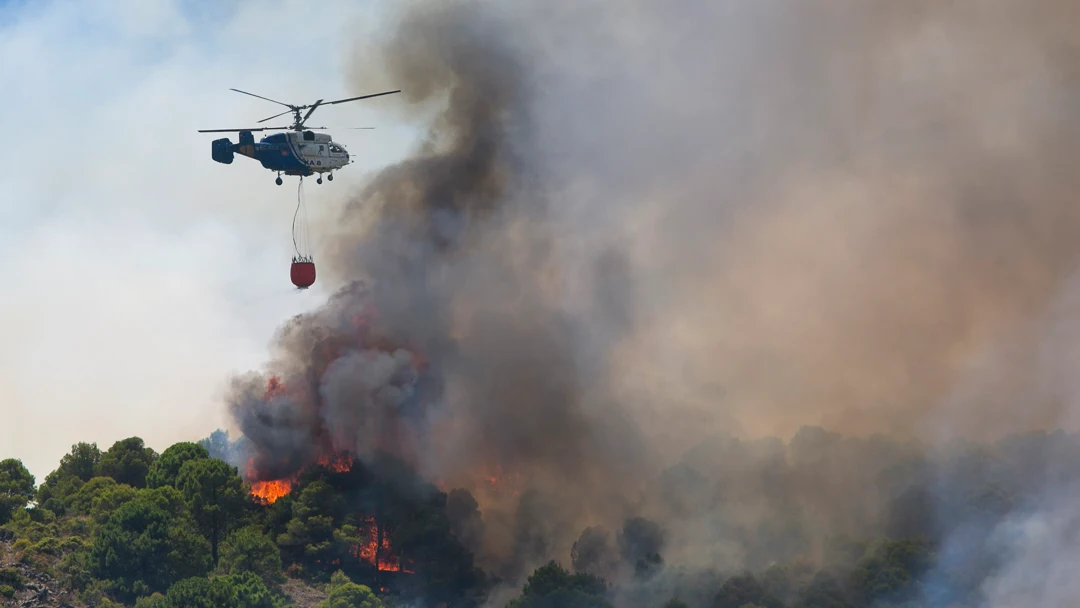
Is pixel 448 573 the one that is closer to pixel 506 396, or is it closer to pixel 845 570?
pixel 506 396

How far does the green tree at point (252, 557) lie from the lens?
131 m

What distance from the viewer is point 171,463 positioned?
148 m

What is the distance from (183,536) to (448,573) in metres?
23.8

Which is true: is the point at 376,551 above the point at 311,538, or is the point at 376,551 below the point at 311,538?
above

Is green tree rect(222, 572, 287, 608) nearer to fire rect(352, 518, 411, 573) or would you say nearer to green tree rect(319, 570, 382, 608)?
green tree rect(319, 570, 382, 608)

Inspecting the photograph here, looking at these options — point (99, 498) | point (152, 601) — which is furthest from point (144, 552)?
point (99, 498)

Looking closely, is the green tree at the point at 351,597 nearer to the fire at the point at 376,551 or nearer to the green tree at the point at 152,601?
the fire at the point at 376,551

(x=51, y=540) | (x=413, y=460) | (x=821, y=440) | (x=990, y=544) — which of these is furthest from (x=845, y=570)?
(x=51, y=540)

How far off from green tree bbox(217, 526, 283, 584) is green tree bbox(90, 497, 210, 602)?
7.02 ft

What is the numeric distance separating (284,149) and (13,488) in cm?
4419

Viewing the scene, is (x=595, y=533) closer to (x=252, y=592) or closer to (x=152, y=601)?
(x=252, y=592)

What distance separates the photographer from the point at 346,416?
148m

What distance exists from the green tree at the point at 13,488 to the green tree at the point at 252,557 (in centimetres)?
2257

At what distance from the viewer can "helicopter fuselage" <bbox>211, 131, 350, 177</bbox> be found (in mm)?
131000
